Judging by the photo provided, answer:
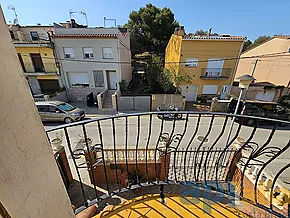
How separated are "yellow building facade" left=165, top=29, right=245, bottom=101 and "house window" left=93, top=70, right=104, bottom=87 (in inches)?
206

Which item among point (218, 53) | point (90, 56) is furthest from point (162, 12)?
point (90, 56)

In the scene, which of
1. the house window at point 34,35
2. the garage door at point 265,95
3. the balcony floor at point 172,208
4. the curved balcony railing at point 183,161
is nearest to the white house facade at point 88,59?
the house window at point 34,35

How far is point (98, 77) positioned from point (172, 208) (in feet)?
33.9

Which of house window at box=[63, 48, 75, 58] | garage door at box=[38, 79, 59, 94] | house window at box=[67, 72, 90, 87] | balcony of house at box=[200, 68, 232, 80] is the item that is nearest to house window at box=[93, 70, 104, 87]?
house window at box=[67, 72, 90, 87]

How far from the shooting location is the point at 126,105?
32.1 feet

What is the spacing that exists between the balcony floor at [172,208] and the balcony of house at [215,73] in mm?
9913

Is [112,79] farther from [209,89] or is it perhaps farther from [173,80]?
[209,89]

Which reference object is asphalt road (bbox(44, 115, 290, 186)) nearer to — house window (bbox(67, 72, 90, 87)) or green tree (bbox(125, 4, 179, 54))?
house window (bbox(67, 72, 90, 87))

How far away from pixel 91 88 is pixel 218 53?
30.7 ft

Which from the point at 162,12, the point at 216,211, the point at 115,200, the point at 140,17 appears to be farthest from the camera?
the point at 140,17

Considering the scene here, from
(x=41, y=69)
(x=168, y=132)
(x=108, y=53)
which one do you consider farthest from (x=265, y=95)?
(x=41, y=69)

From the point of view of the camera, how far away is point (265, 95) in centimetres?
1126

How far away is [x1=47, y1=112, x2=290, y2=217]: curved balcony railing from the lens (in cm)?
151

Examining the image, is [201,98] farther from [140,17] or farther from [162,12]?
[140,17]
